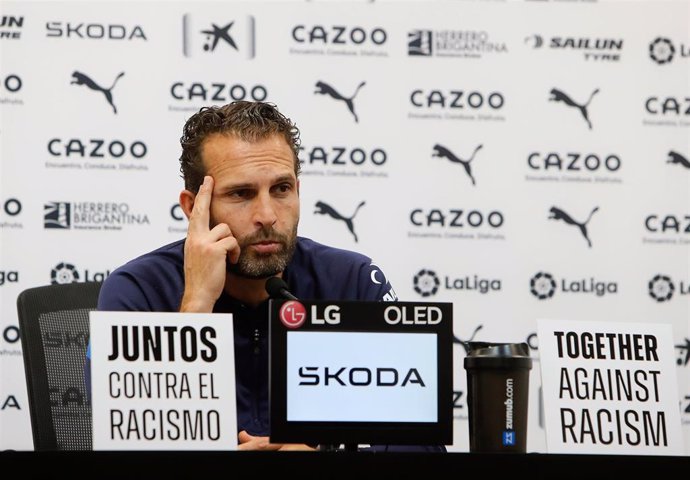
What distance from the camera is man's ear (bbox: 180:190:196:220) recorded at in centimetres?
219

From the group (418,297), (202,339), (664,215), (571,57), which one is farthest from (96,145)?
(202,339)

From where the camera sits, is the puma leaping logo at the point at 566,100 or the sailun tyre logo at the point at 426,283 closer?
the sailun tyre logo at the point at 426,283

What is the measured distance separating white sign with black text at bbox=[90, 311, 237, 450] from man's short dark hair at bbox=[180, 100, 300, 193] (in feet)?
2.68

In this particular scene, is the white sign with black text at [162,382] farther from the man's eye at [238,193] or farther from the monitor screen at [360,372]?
the man's eye at [238,193]

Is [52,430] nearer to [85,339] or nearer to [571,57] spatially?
[85,339]

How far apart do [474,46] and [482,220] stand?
2.12 feet

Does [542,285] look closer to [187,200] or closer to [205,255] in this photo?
[187,200]

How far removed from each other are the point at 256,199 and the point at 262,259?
130 millimetres

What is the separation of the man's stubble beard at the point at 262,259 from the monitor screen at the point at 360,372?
0.66 metres

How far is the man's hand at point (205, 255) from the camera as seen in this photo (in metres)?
1.92

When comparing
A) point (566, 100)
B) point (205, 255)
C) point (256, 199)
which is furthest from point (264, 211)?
point (566, 100)

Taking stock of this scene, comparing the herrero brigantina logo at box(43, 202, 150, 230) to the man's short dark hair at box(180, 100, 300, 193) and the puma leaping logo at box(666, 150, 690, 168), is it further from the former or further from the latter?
the puma leaping logo at box(666, 150, 690, 168)

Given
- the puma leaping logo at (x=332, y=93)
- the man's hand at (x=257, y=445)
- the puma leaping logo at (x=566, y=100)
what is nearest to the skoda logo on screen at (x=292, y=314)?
the man's hand at (x=257, y=445)

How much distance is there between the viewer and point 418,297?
3.59 meters
